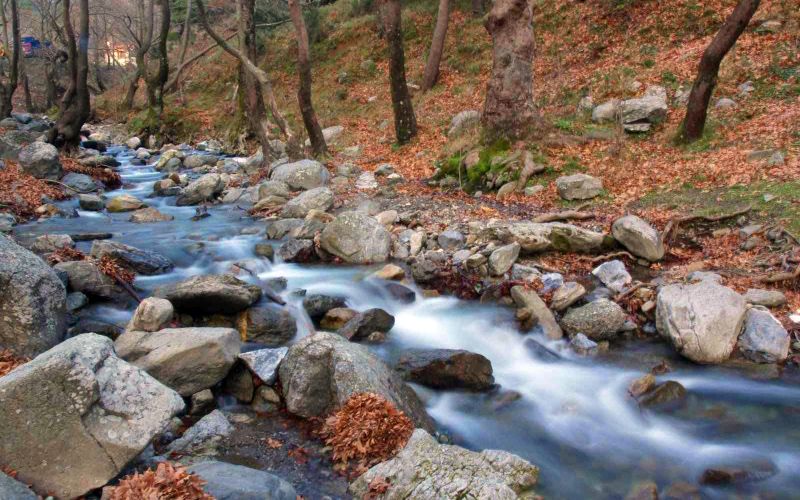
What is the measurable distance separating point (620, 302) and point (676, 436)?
2.37 meters

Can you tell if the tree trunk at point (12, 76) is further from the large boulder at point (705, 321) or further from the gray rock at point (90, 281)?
the large boulder at point (705, 321)

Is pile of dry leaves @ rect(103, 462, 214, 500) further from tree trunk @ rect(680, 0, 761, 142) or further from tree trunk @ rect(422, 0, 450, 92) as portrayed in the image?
tree trunk @ rect(422, 0, 450, 92)

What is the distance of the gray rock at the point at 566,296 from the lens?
785 centimetres

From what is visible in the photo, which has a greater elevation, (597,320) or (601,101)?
(601,101)

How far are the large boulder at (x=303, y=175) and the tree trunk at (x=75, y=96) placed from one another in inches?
313

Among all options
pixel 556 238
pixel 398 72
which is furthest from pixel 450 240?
pixel 398 72

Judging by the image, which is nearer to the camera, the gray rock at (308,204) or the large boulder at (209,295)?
the large boulder at (209,295)

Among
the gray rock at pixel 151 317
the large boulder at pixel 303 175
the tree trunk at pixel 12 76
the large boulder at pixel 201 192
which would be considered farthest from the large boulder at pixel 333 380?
the tree trunk at pixel 12 76

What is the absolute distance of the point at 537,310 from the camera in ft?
25.6

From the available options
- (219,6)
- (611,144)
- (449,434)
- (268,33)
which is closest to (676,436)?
(449,434)

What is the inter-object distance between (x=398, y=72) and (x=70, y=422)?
557 inches

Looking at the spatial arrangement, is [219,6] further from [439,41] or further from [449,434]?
[449,434]

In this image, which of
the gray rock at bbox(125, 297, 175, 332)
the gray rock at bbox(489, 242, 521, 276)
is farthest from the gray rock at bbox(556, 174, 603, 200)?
the gray rock at bbox(125, 297, 175, 332)

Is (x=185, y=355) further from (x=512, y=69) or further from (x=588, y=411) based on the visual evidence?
(x=512, y=69)
